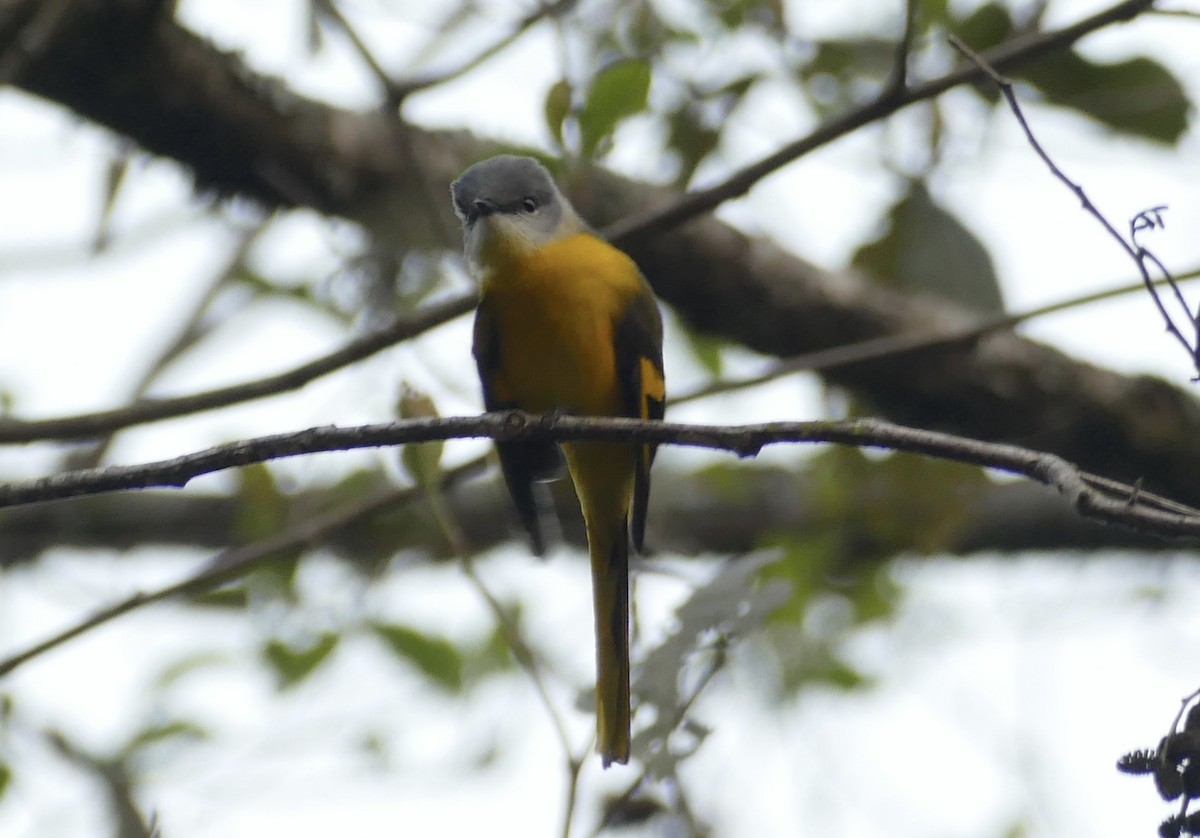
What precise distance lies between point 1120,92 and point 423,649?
2707mm

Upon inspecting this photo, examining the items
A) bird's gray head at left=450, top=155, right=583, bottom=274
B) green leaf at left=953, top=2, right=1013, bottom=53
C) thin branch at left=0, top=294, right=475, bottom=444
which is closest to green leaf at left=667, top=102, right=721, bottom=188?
bird's gray head at left=450, top=155, right=583, bottom=274

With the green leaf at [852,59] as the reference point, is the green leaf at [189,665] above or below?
below

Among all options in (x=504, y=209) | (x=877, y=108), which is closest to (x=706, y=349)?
(x=504, y=209)

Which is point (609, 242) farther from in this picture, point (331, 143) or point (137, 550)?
point (137, 550)

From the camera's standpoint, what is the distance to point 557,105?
3201 millimetres

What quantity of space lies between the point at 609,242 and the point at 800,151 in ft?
1.94

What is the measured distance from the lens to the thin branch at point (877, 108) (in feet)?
9.81

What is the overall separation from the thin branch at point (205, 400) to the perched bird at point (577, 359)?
1.47ft

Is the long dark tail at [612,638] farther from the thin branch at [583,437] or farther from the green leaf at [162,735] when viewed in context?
the green leaf at [162,735]

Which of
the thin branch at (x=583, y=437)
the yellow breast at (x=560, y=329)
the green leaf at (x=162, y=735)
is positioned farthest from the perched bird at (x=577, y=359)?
the green leaf at (x=162, y=735)

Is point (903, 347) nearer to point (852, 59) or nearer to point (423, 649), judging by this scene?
point (852, 59)

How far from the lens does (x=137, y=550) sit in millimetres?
5762

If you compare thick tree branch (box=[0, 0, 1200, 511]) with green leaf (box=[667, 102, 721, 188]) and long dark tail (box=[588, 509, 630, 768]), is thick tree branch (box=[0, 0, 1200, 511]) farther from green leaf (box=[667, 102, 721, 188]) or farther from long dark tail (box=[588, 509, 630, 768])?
long dark tail (box=[588, 509, 630, 768])

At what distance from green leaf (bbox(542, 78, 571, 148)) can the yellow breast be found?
0.53 metres
